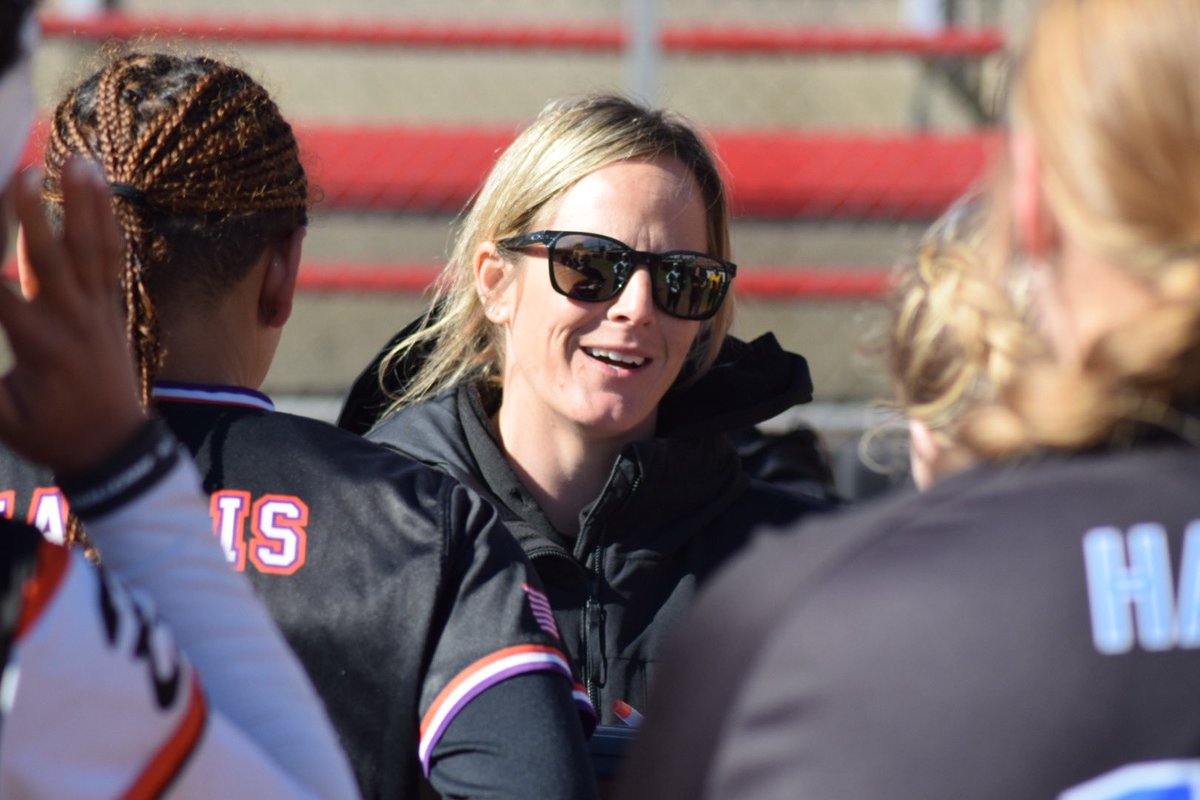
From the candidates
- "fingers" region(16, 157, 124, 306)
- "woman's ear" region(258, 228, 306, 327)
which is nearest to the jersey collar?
"woman's ear" region(258, 228, 306, 327)

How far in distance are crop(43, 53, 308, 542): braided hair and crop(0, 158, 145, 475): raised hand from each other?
0.46 meters

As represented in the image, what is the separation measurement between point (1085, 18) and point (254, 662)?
684mm

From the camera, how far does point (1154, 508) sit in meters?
0.88

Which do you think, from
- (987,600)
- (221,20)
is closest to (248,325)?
(987,600)

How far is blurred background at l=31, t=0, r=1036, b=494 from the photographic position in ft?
19.1

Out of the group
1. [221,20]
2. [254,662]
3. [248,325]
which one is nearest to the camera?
[254,662]

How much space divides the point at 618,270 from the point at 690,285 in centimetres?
12

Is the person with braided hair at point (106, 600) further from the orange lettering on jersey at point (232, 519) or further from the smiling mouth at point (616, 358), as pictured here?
the smiling mouth at point (616, 358)

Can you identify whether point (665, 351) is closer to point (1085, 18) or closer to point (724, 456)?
point (724, 456)

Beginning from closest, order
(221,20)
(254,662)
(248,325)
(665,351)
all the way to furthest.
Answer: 1. (254,662)
2. (248,325)
3. (665,351)
4. (221,20)

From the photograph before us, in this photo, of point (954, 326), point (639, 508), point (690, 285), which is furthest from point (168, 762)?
point (690, 285)

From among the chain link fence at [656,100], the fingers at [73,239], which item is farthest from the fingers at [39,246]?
the chain link fence at [656,100]

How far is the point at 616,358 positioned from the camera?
229cm

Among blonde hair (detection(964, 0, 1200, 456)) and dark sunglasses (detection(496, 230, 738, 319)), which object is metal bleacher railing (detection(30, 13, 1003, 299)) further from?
blonde hair (detection(964, 0, 1200, 456))
